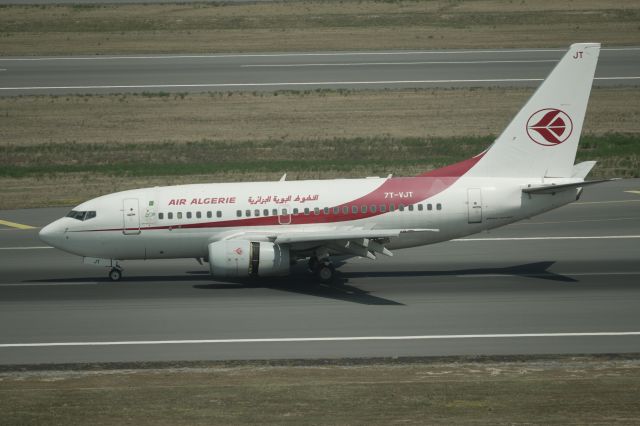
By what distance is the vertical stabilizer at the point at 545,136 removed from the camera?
41219 mm

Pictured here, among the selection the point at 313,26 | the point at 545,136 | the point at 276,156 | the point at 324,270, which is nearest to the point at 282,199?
the point at 324,270

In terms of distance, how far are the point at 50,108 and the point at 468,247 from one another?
4018cm

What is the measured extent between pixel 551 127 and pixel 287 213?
10.9 m

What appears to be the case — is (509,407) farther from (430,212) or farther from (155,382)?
(430,212)

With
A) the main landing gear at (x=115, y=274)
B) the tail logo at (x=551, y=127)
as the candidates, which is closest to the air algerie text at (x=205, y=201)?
the main landing gear at (x=115, y=274)

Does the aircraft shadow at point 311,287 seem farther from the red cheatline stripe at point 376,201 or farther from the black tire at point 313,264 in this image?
the red cheatline stripe at point 376,201

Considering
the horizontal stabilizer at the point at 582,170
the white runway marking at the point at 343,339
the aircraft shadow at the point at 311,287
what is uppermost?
the horizontal stabilizer at the point at 582,170

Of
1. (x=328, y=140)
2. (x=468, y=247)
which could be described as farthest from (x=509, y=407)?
(x=328, y=140)

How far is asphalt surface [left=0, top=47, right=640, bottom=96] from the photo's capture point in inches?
3132

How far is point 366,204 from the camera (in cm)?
4069

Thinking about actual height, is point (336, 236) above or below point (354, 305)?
above

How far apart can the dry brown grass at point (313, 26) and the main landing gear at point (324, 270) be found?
52205mm

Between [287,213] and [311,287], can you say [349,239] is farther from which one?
[287,213]

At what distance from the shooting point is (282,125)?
7062 centimetres
